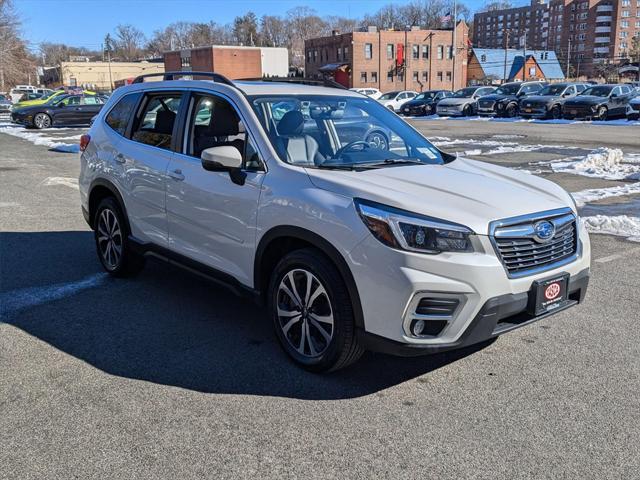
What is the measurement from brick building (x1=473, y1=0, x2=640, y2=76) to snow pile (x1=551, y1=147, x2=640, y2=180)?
383 feet

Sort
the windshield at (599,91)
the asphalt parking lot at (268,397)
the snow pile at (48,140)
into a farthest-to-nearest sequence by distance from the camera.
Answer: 1. the windshield at (599,91)
2. the snow pile at (48,140)
3. the asphalt parking lot at (268,397)

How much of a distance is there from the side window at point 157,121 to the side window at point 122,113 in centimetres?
20

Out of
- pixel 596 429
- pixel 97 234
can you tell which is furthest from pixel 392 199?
pixel 97 234

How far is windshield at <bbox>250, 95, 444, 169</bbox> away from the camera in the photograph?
4.27 m

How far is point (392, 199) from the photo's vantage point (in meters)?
3.47


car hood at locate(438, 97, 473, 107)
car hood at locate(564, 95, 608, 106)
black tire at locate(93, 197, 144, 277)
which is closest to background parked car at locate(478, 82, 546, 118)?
car hood at locate(438, 97, 473, 107)

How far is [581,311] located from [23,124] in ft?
100

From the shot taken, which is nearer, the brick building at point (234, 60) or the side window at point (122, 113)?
the side window at point (122, 113)

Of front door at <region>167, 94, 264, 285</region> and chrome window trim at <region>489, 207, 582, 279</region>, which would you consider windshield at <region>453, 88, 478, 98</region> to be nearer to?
front door at <region>167, 94, 264, 285</region>

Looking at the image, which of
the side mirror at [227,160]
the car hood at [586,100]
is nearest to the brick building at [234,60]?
the car hood at [586,100]

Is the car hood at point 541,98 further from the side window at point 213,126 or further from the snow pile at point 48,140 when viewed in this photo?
the side window at point 213,126

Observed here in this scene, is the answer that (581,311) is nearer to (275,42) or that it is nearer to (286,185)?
(286,185)

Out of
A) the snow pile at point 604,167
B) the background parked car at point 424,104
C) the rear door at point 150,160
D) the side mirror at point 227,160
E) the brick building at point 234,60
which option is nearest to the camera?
the side mirror at point 227,160

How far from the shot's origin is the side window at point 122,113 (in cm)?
571
